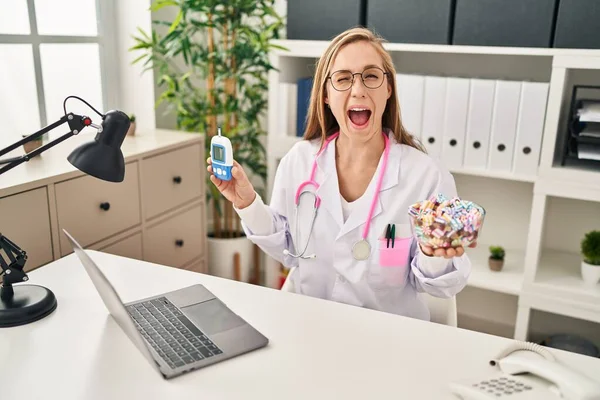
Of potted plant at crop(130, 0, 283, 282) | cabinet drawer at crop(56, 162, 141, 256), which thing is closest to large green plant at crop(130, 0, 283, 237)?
potted plant at crop(130, 0, 283, 282)

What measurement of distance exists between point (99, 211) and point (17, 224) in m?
0.34

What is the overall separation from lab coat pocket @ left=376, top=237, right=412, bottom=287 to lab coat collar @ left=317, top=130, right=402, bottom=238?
102 mm

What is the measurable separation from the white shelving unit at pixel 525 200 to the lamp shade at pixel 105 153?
4.65 ft

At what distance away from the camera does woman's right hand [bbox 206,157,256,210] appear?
143 cm

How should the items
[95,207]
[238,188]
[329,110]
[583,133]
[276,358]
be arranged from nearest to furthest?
1. [276,358]
2. [238,188]
3. [329,110]
4. [95,207]
5. [583,133]

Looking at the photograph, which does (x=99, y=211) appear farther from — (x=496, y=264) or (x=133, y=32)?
(x=496, y=264)

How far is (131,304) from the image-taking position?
52.1 inches

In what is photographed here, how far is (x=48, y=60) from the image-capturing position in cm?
243

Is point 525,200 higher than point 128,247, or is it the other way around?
point 525,200

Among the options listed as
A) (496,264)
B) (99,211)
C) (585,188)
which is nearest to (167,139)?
(99,211)

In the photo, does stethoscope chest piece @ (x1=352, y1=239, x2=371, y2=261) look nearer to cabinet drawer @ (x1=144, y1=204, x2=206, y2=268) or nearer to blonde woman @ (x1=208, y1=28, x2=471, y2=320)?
blonde woman @ (x1=208, y1=28, x2=471, y2=320)

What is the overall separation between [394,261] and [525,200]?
1.33 metres

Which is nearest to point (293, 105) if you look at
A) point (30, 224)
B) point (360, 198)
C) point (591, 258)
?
point (360, 198)

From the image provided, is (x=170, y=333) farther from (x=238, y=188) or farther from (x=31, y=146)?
(x=31, y=146)
